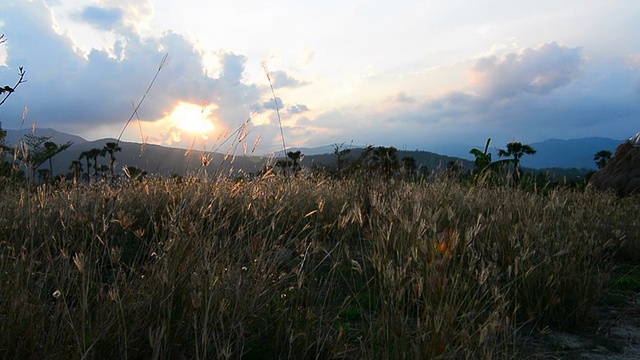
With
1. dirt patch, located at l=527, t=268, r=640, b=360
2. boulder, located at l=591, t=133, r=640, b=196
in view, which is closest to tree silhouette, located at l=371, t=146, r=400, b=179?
dirt patch, located at l=527, t=268, r=640, b=360

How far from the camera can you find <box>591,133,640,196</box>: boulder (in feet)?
39.0

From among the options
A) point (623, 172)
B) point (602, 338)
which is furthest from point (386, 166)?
point (623, 172)

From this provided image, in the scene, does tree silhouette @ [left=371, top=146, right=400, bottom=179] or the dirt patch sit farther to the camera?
tree silhouette @ [left=371, top=146, right=400, bottom=179]

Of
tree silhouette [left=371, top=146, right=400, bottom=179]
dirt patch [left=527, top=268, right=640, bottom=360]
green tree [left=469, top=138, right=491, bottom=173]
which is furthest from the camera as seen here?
green tree [left=469, top=138, right=491, bottom=173]

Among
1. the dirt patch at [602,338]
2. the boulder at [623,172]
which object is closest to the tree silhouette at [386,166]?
the dirt patch at [602,338]

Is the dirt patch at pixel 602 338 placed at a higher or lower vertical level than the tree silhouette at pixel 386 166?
lower

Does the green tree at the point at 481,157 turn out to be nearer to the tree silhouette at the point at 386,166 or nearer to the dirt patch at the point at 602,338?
the tree silhouette at the point at 386,166

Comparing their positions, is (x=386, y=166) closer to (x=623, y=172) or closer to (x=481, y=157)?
(x=481, y=157)

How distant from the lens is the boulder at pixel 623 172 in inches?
468

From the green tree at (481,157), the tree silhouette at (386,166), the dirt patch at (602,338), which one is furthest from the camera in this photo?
the green tree at (481,157)

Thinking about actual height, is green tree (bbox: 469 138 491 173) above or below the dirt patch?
above

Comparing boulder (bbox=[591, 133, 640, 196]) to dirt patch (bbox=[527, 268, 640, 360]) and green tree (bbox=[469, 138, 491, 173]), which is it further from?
dirt patch (bbox=[527, 268, 640, 360])

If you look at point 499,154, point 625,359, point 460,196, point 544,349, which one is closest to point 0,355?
point 544,349

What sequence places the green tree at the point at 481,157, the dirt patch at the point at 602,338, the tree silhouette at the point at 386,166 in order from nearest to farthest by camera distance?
1. the dirt patch at the point at 602,338
2. the tree silhouette at the point at 386,166
3. the green tree at the point at 481,157
